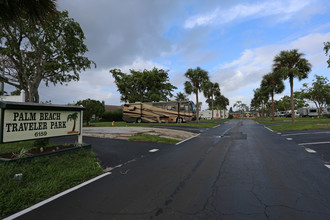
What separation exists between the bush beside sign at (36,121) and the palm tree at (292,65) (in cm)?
2353

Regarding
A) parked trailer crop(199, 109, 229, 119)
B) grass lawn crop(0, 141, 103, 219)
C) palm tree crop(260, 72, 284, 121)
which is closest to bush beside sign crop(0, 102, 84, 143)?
grass lawn crop(0, 141, 103, 219)

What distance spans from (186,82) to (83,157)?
2375 cm

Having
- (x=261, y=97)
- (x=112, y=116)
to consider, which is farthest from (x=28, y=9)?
(x=261, y=97)

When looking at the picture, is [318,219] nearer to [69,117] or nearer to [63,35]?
[69,117]

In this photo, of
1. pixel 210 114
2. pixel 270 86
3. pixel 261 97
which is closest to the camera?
pixel 270 86

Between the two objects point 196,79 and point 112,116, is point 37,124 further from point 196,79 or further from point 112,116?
point 112,116

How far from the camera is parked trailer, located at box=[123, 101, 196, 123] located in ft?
86.4

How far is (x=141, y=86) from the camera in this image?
3900 cm

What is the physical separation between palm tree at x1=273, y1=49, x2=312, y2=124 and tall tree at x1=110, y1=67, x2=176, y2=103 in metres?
22.6

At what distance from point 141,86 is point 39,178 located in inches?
1402

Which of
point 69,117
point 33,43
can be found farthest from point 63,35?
point 69,117

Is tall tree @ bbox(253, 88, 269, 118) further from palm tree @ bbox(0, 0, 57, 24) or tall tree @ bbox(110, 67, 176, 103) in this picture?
palm tree @ bbox(0, 0, 57, 24)

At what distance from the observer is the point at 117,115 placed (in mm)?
36406

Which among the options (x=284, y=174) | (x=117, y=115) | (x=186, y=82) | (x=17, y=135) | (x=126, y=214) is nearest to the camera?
(x=126, y=214)
